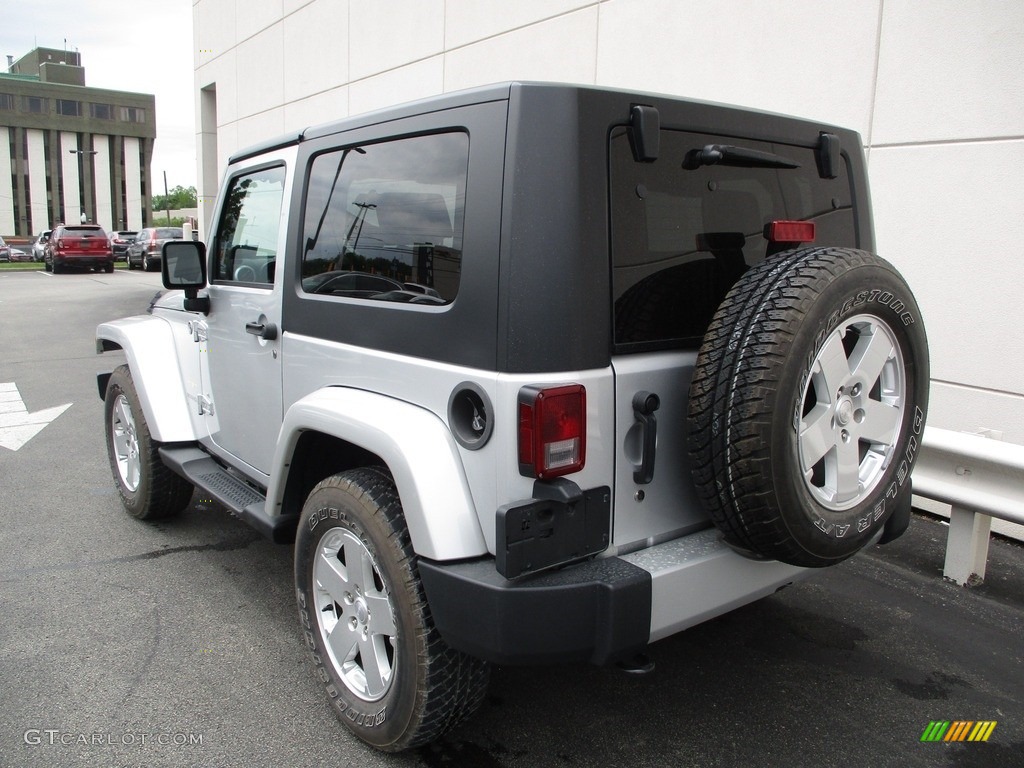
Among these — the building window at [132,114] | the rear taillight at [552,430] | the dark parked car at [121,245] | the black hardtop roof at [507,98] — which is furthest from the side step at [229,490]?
the building window at [132,114]

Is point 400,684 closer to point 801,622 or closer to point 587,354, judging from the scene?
point 587,354

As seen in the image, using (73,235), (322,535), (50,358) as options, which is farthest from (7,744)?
(73,235)

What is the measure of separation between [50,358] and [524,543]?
409 inches

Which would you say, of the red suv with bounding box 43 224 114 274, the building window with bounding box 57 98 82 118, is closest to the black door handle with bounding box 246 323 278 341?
the red suv with bounding box 43 224 114 274

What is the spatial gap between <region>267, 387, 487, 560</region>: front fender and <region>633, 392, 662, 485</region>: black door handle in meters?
0.50

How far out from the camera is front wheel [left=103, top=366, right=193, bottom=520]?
433 centimetres

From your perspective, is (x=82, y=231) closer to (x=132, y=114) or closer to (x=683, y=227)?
(x=683, y=227)

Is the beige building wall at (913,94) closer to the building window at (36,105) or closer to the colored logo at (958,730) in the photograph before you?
the colored logo at (958,730)

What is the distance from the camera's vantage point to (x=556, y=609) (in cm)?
215

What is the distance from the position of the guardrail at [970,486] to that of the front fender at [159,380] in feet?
12.3

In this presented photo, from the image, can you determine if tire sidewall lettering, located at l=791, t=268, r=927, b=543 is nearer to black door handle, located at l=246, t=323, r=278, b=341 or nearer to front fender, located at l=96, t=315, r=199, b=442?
black door handle, located at l=246, t=323, r=278, b=341

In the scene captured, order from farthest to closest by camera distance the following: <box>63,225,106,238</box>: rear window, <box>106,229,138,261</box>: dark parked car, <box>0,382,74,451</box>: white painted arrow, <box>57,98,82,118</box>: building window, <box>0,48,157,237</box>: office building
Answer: <box>57,98,82,118</box>: building window, <box>0,48,157,237</box>: office building, <box>106,229,138,261</box>: dark parked car, <box>63,225,106,238</box>: rear window, <box>0,382,74,451</box>: white painted arrow

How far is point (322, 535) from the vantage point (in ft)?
8.97

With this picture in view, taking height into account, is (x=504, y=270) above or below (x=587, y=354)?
above
